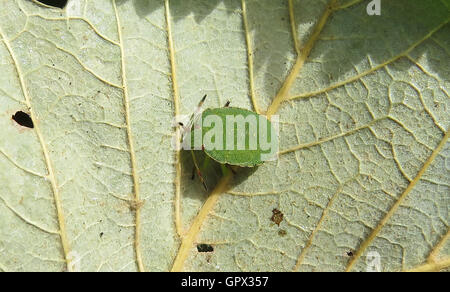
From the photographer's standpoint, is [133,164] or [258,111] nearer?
[133,164]

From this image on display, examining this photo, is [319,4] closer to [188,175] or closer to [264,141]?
[264,141]

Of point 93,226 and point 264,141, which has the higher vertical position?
point 264,141

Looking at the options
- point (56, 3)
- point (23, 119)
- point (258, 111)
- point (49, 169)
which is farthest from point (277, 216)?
point (56, 3)

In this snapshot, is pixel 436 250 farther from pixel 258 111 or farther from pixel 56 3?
pixel 56 3

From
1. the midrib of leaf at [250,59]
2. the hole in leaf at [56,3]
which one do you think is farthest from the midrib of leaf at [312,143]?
the hole in leaf at [56,3]
